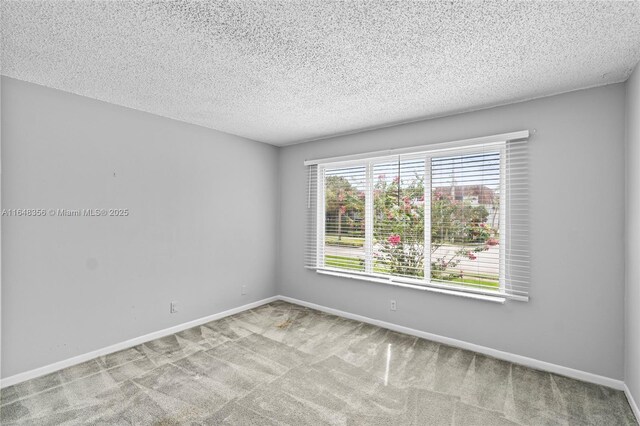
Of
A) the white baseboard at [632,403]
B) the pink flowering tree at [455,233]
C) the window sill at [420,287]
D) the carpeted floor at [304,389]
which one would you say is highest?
the pink flowering tree at [455,233]

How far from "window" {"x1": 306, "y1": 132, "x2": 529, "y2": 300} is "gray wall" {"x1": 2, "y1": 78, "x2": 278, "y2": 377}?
1.30m

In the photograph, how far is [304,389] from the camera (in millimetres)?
2404

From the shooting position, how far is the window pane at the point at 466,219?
3014 millimetres

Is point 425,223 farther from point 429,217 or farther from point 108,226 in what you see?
point 108,226

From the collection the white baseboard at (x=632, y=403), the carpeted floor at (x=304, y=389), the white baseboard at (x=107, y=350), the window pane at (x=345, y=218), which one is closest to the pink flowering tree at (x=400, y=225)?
the window pane at (x=345, y=218)

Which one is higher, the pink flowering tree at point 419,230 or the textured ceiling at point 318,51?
the textured ceiling at point 318,51

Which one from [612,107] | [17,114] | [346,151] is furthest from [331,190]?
[17,114]

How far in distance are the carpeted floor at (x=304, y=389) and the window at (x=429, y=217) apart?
31.9 inches

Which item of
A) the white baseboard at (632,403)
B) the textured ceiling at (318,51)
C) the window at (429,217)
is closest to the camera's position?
the textured ceiling at (318,51)

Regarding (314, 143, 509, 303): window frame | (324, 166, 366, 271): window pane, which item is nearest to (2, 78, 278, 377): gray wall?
(314, 143, 509, 303): window frame

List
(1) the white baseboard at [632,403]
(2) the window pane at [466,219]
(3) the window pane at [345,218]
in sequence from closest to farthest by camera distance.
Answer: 1. (1) the white baseboard at [632,403]
2. (2) the window pane at [466,219]
3. (3) the window pane at [345,218]

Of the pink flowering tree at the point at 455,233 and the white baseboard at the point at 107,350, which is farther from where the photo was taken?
the pink flowering tree at the point at 455,233

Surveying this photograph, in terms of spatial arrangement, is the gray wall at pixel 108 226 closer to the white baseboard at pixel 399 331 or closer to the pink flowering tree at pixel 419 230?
the white baseboard at pixel 399 331

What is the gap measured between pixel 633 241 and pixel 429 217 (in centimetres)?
162
